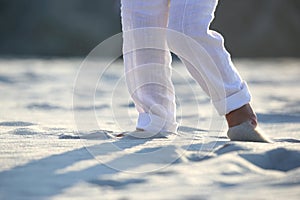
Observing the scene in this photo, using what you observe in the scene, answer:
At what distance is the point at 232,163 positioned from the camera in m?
2.23

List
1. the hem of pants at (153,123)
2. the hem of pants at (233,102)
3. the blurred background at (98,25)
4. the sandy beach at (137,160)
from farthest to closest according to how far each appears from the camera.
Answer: the blurred background at (98,25) → the hem of pants at (153,123) → the hem of pants at (233,102) → the sandy beach at (137,160)

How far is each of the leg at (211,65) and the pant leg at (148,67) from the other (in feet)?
0.71

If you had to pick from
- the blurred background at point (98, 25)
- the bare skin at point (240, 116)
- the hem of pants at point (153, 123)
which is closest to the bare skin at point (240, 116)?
the bare skin at point (240, 116)

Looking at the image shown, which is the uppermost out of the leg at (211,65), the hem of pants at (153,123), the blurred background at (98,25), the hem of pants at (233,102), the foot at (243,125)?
the leg at (211,65)

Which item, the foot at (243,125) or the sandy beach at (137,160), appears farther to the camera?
the foot at (243,125)

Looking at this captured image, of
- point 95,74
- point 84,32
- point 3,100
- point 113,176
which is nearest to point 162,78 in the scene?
point 113,176

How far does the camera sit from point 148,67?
2.87m

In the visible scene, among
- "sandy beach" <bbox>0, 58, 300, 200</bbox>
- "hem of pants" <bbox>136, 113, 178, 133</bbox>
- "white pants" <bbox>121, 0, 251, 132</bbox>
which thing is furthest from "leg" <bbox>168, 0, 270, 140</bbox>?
"hem of pants" <bbox>136, 113, 178, 133</bbox>

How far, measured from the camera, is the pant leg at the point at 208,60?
2.58m

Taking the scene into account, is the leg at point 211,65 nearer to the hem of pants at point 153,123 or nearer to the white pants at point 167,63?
the white pants at point 167,63

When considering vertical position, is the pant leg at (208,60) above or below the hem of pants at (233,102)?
above

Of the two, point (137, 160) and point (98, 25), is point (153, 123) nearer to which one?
point (137, 160)

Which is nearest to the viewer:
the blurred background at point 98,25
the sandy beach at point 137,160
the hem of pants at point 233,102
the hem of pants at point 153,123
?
the sandy beach at point 137,160

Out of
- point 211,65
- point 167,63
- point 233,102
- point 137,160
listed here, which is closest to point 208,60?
point 211,65
